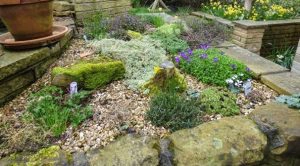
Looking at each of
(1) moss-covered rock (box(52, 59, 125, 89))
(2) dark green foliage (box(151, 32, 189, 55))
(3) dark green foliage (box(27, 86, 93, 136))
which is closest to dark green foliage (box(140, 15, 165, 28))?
(2) dark green foliage (box(151, 32, 189, 55))

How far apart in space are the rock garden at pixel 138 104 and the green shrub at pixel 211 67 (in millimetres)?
11

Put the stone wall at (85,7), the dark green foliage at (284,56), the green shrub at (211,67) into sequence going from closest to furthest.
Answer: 1. the green shrub at (211,67)
2. the dark green foliage at (284,56)
3. the stone wall at (85,7)

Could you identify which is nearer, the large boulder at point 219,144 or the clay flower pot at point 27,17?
the large boulder at point 219,144

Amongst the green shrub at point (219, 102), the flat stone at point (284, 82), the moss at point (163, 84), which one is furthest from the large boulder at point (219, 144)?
the flat stone at point (284, 82)

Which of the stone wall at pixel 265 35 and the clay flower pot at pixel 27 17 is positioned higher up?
the clay flower pot at pixel 27 17

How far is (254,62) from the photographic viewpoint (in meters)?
3.46

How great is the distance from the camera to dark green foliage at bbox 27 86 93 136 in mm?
2123

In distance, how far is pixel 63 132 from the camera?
6.88 feet

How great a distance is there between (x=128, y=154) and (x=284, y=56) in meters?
3.17

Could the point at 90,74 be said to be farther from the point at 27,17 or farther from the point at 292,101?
the point at 292,101

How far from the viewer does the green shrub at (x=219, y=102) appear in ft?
8.13

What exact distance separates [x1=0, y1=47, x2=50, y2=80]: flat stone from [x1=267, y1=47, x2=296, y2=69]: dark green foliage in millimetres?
3003

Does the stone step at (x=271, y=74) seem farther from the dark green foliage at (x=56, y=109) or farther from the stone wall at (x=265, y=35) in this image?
the dark green foliage at (x=56, y=109)

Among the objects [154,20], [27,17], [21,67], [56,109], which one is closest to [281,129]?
[56,109]
